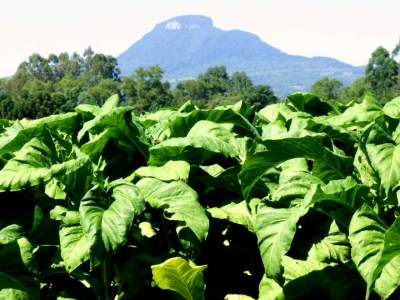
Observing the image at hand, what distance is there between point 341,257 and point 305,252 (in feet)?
0.57

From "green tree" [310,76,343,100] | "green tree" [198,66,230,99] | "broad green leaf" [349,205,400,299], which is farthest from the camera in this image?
"green tree" [198,66,230,99]

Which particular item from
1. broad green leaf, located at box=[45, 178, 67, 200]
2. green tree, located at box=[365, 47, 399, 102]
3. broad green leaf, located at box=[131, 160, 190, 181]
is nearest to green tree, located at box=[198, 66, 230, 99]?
green tree, located at box=[365, 47, 399, 102]

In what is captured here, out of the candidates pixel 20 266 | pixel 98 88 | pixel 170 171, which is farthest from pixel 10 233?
pixel 98 88

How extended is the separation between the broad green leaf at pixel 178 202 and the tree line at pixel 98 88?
3008 inches

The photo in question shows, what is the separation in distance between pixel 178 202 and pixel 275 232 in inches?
18.3

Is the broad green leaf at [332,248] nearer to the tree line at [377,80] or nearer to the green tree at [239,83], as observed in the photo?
the tree line at [377,80]

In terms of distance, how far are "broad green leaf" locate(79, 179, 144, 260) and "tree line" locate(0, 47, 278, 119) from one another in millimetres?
76526

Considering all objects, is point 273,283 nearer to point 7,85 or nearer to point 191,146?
point 191,146

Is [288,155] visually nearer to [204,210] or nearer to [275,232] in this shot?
[275,232]

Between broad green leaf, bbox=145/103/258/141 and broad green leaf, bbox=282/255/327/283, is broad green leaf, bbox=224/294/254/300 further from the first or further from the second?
broad green leaf, bbox=145/103/258/141

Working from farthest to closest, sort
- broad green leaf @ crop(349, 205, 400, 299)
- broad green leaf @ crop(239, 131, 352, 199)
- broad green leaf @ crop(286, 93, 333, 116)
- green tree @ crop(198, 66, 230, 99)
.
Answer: green tree @ crop(198, 66, 230, 99) → broad green leaf @ crop(286, 93, 333, 116) → broad green leaf @ crop(239, 131, 352, 199) → broad green leaf @ crop(349, 205, 400, 299)

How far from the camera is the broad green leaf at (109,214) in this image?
214 centimetres

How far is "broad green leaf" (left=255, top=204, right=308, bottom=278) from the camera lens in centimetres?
205

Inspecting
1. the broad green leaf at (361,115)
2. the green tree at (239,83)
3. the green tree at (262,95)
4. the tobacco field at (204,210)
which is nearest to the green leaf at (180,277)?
the tobacco field at (204,210)
